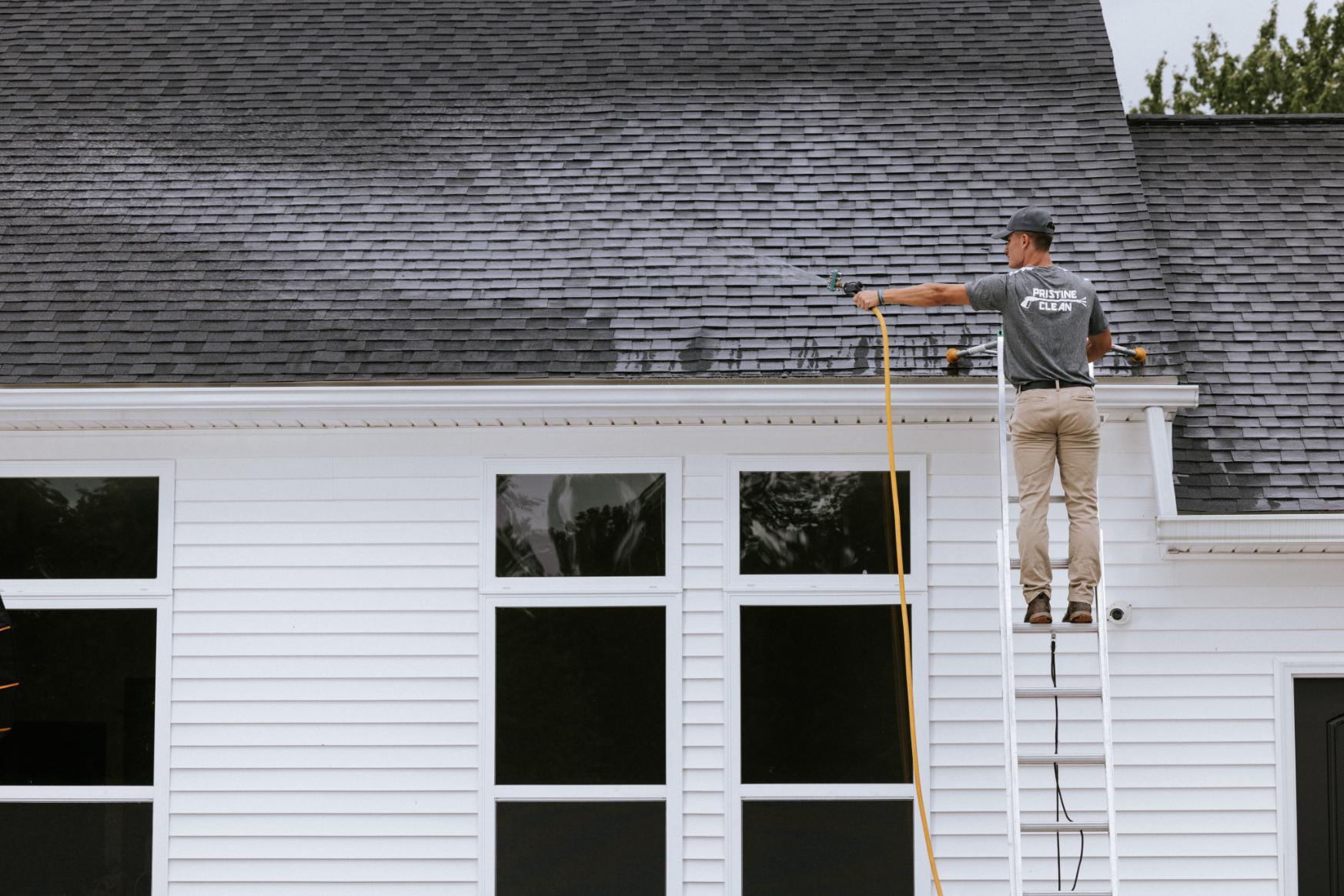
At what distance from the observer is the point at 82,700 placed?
19.9ft

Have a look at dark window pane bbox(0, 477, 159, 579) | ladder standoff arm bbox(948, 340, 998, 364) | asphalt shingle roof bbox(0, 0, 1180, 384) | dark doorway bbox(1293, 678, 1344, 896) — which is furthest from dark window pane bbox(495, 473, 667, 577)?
dark doorway bbox(1293, 678, 1344, 896)

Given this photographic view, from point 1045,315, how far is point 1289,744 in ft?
8.27

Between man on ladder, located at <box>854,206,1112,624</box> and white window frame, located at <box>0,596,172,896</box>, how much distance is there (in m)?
3.73

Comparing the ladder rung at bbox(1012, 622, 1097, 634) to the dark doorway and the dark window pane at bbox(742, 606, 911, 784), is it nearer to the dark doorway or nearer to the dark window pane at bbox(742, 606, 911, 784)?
the dark window pane at bbox(742, 606, 911, 784)

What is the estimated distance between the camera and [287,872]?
588cm

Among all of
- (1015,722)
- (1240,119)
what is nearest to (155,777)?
(1015,722)

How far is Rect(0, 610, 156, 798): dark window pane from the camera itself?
19.7 ft

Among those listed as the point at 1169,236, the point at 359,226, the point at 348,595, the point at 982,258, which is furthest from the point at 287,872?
the point at 1169,236

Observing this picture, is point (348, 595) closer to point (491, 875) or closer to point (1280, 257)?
point (491, 875)

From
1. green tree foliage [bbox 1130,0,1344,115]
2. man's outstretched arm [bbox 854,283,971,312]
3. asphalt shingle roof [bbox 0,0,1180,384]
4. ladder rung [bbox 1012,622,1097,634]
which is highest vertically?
green tree foliage [bbox 1130,0,1344,115]

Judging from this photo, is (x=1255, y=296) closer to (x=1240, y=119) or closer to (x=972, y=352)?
(x=1240, y=119)

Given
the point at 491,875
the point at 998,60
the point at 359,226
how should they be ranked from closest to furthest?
the point at 491,875 < the point at 359,226 < the point at 998,60

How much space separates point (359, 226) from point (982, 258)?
3.39m

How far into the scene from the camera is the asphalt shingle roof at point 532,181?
20.2 ft
